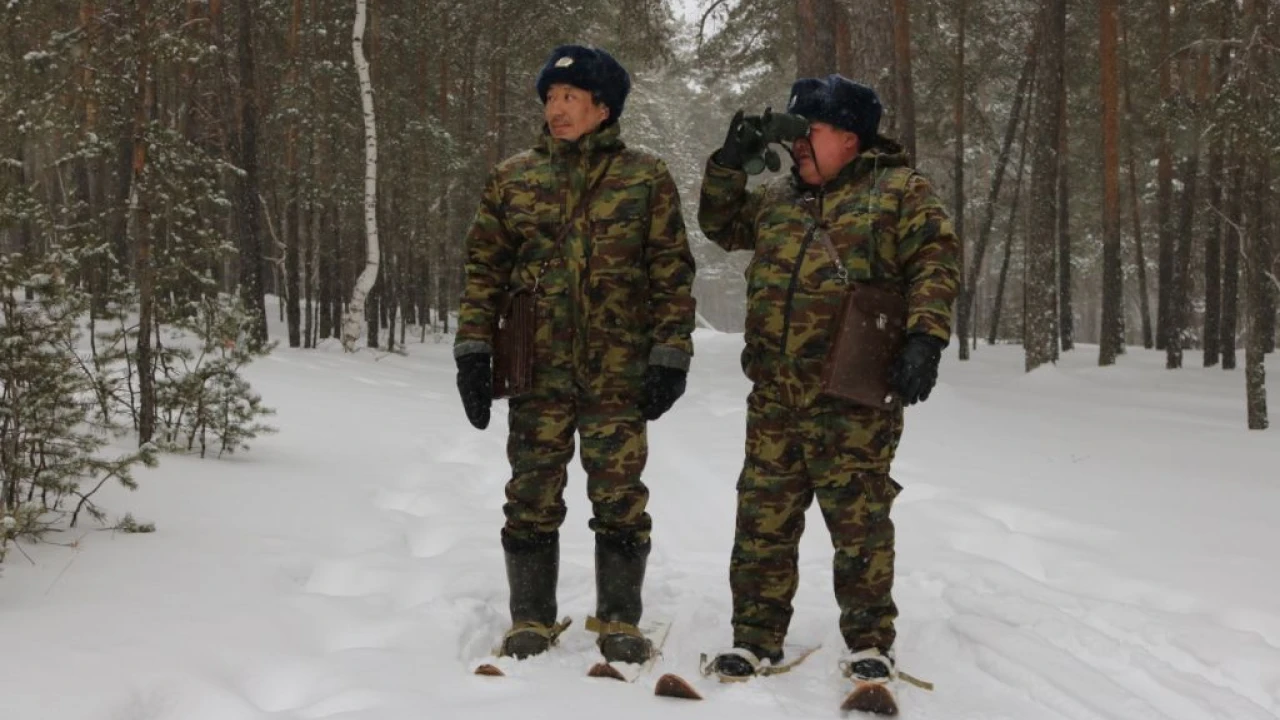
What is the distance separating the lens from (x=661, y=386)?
3422 millimetres

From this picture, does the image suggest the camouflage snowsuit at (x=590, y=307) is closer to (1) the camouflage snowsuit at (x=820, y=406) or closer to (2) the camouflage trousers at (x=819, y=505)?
(1) the camouflage snowsuit at (x=820, y=406)

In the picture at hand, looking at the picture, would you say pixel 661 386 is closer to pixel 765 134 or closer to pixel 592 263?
Result: pixel 592 263

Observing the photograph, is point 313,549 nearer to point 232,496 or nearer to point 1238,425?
point 232,496

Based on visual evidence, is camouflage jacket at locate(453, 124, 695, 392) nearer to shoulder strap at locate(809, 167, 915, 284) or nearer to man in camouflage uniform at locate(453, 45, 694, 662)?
man in camouflage uniform at locate(453, 45, 694, 662)

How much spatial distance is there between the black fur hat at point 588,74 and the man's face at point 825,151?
2.46ft

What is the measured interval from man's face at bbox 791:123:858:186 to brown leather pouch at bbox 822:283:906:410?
19.6 inches

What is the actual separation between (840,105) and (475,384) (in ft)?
5.82

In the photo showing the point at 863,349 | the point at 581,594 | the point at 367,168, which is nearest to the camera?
the point at 863,349

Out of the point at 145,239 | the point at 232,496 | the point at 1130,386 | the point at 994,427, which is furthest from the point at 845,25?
the point at 232,496

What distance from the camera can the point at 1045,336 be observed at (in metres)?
15.1

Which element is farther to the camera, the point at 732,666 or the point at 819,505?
the point at 819,505

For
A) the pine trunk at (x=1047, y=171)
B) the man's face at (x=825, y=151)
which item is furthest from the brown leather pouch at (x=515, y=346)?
the pine trunk at (x=1047, y=171)

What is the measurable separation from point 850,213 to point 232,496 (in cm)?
410

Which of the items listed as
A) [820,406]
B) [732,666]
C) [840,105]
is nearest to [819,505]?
[820,406]
